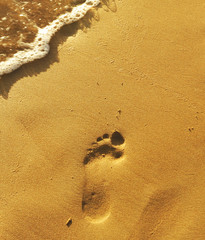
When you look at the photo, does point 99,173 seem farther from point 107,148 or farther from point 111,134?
point 111,134

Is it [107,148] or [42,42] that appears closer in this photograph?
[107,148]

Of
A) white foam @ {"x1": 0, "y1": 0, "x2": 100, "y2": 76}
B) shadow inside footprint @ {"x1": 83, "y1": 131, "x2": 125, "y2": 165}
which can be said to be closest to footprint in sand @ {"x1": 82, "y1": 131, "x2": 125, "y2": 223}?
shadow inside footprint @ {"x1": 83, "y1": 131, "x2": 125, "y2": 165}

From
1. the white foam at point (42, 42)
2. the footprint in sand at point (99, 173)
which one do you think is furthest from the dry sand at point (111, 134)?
the white foam at point (42, 42)

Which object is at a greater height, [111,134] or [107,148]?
[111,134]

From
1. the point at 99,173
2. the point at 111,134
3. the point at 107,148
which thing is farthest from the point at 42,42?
the point at 99,173

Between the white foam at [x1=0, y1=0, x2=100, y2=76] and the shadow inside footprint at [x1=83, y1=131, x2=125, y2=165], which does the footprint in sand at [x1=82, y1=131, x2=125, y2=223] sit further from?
the white foam at [x1=0, y1=0, x2=100, y2=76]

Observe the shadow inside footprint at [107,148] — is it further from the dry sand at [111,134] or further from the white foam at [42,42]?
the white foam at [42,42]
